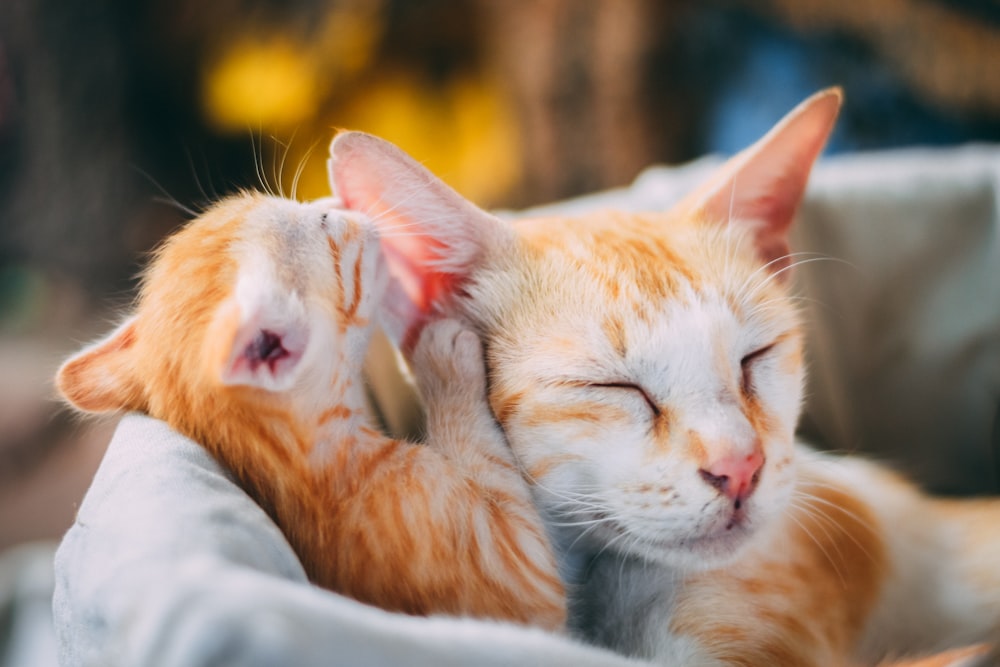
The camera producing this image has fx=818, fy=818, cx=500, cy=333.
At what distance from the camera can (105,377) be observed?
2.40 feet

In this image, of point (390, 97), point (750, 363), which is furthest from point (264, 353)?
point (390, 97)

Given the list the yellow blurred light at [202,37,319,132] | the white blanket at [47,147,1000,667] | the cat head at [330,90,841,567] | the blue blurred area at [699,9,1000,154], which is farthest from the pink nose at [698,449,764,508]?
the yellow blurred light at [202,37,319,132]

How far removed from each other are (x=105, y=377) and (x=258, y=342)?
0.73ft

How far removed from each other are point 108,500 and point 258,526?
0.42 ft

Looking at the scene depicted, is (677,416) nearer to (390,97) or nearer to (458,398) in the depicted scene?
(458,398)

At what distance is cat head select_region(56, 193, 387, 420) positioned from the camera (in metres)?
0.59

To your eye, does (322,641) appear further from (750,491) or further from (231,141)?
(231,141)

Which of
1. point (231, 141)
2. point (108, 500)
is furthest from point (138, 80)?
point (108, 500)

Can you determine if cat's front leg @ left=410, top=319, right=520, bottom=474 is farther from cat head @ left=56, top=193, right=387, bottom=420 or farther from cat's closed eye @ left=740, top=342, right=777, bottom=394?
cat's closed eye @ left=740, top=342, right=777, bottom=394

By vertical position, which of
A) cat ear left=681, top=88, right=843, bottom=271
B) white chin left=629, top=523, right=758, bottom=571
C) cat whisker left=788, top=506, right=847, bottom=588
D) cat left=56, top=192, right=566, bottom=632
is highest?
cat ear left=681, top=88, right=843, bottom=271

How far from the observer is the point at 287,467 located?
64 cm

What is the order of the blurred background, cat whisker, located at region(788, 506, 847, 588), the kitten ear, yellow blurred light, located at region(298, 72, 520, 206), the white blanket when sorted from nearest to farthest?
1. the kitten ear
2. cat whisker, located at region(788, 506, 847, 588)
3. the white blanket
4. the blurred background
5. yellow blurred light, located at region(298, 72, 520, 206)

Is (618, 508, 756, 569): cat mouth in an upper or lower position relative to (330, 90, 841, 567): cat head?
lower

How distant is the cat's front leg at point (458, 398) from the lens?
70 centimetres
